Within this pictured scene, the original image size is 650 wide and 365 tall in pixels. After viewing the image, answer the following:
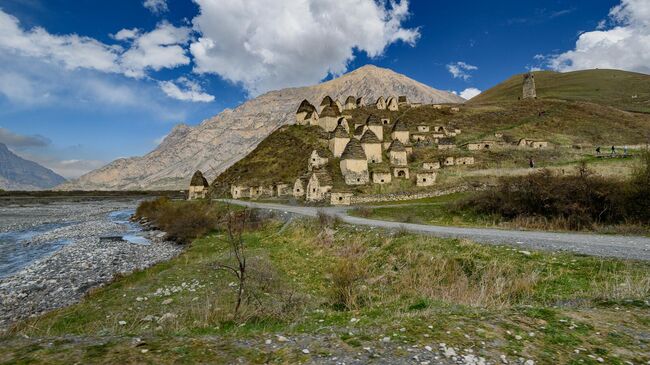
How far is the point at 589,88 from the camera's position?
137 meters

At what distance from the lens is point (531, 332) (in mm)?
6254

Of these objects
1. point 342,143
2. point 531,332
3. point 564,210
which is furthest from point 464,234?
point 342,143

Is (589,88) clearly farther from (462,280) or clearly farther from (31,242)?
(31,242)

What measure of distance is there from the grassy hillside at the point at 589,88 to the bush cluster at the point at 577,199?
98.2m

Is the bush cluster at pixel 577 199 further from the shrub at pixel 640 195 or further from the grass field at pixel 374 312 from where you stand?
the grass field at pixel 374 312

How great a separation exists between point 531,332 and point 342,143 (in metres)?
54.7

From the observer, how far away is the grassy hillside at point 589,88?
116 m

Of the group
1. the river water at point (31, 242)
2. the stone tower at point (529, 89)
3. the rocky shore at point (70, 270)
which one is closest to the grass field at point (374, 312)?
the rocky shore at point (70, 270)

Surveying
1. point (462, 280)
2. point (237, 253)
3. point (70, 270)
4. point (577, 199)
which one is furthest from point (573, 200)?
point (70, 270)

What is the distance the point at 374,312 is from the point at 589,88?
16587 centimetres

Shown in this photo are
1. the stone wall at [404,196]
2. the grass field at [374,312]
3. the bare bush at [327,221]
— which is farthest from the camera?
the stone wall at [404,196]

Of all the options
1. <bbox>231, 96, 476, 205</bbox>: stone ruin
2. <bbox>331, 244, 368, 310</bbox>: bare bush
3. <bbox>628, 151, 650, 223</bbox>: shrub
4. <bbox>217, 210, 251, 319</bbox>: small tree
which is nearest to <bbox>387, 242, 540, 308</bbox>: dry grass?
<bbox>331, 244, 368, 310</bbox>: bare bush

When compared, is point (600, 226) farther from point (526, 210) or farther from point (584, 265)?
point (584, 265)

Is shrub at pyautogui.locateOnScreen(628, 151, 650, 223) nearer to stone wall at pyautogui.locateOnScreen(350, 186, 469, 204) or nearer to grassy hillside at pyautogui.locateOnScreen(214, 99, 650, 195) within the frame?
stone wall at pyautogui.locateOnScreen(350, 186, 469, 204)
